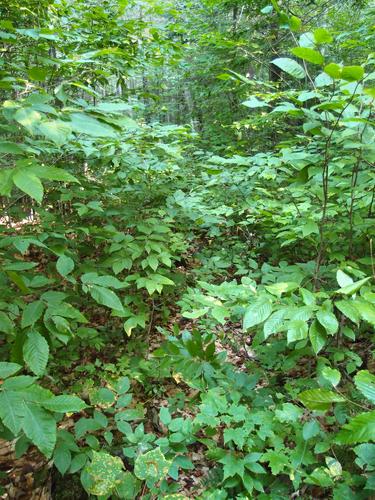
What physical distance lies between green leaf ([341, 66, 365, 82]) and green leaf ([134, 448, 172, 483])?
181cm

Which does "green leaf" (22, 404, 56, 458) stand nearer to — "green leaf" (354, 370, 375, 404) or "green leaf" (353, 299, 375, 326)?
"green leaf" (354, 370, 375, 404)

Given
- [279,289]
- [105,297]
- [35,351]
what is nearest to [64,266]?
[105,297]

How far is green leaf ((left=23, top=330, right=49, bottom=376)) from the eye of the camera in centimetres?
136

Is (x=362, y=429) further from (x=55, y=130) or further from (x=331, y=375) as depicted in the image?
(x=55, y=130)

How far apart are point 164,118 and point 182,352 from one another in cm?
1542

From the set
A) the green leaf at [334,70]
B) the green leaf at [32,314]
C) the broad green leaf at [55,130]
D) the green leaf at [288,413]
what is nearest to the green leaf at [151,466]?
the green leaf at [288,413]

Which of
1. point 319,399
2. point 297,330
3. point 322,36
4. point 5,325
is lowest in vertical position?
point 5,325

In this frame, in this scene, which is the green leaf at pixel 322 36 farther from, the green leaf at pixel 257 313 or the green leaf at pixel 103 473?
the green leaf at pixel 103 473

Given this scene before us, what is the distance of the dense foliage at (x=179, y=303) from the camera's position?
1354mm

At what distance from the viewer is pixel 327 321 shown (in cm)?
140

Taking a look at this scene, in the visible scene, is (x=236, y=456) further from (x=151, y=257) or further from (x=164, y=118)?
(x=164, y=118)

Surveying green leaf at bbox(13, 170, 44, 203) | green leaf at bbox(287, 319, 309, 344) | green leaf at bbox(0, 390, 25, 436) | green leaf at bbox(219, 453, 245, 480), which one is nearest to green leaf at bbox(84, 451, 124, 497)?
green leaf at bbox(219, 453, 245, 480)

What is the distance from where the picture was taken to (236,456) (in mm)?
1997

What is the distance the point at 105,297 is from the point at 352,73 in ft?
4.64
